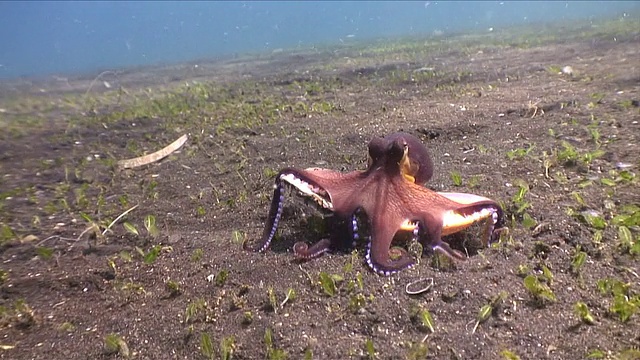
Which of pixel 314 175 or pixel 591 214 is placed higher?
pixel 314 175

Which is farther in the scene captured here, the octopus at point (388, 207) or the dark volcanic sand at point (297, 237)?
the octopus at point (388, 207)

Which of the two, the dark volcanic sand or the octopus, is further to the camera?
the octopus

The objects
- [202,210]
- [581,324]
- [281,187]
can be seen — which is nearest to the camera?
[581,324]

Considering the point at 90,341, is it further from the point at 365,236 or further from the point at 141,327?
the point at 365,236

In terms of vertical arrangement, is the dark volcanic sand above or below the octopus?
below

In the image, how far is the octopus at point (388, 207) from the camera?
2.46 metres

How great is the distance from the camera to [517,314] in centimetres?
221

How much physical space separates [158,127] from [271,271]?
5.86 meters

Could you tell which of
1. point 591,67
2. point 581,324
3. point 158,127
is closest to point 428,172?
point 581,324

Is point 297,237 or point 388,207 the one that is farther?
point 297,237

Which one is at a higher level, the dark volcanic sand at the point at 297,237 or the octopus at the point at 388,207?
the octopus at the point at 388,207

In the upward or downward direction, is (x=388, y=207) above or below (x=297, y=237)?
above

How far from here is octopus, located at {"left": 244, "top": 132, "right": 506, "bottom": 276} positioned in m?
2.46

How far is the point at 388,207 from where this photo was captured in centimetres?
251
